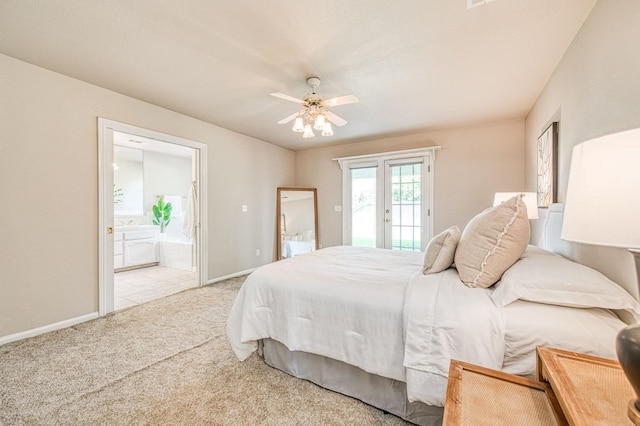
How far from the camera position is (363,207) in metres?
4.92

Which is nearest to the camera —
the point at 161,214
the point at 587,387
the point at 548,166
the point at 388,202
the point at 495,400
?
the point at 587,387

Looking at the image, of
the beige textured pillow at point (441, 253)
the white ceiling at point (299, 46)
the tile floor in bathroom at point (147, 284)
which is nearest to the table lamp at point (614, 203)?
the beige textured pillow at point (441, 253)

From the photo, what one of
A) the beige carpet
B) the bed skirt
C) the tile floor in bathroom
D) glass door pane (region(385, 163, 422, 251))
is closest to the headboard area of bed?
the bed skirt

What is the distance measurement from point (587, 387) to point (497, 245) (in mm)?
757

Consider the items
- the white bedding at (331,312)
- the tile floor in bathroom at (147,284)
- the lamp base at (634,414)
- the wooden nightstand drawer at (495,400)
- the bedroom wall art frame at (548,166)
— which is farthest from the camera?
the tile floor in bathroom at (147,284)

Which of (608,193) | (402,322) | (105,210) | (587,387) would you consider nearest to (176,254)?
(105,210)

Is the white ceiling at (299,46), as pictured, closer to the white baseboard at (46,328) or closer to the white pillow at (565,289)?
the white pillow at (565,289)

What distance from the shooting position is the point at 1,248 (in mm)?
2215

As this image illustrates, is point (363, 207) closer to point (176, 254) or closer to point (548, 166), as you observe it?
point (548, 166)

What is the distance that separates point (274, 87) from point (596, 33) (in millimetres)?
2414

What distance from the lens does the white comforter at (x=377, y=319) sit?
1198 mm

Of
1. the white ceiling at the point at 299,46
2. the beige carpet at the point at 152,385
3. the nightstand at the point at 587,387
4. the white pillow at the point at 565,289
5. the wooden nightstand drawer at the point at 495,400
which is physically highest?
the white ceiling at the point at 299,46

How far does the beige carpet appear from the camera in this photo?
4.81 ft

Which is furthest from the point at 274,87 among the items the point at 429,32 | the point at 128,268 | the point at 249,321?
the point at 128,268
